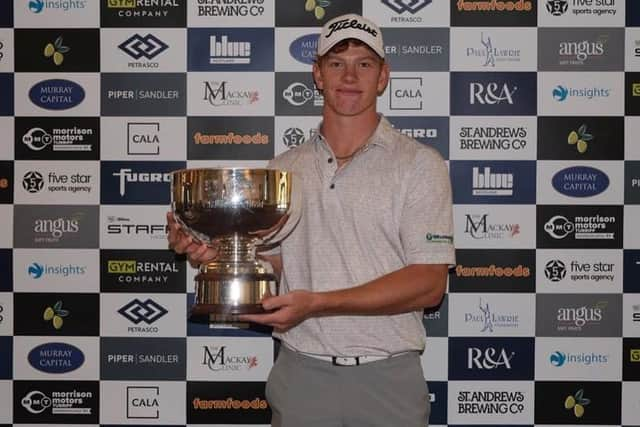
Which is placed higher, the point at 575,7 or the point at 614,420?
the point at 575,7

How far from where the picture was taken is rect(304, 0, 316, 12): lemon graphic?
8.89 ft

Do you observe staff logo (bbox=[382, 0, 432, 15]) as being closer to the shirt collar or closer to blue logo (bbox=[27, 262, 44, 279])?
the shirt collar

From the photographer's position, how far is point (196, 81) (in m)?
2.74

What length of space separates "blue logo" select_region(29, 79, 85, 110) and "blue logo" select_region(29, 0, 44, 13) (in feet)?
0.82

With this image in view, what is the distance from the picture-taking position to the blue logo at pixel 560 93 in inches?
107

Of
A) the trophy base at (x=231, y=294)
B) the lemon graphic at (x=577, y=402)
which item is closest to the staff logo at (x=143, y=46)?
the trophy base at (x=231, y=294)

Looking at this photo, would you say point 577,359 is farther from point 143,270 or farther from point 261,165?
point 143,270

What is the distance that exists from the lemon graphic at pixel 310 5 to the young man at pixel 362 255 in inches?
22.7

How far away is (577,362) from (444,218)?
0.96m

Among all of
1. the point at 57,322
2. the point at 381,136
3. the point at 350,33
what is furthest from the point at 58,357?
the point at 350,33

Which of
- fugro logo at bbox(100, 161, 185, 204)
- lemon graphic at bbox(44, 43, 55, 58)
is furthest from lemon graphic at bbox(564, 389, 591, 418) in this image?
lemon graphic at bbox(44, 43, 55, 58)

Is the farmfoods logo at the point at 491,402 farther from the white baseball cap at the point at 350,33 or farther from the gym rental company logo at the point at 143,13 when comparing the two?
the gym rental company logo at the point at 143,13

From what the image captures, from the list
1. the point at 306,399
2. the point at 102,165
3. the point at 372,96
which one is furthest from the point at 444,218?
the point at 102,165

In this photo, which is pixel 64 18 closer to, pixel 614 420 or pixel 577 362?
pixel 577 362
